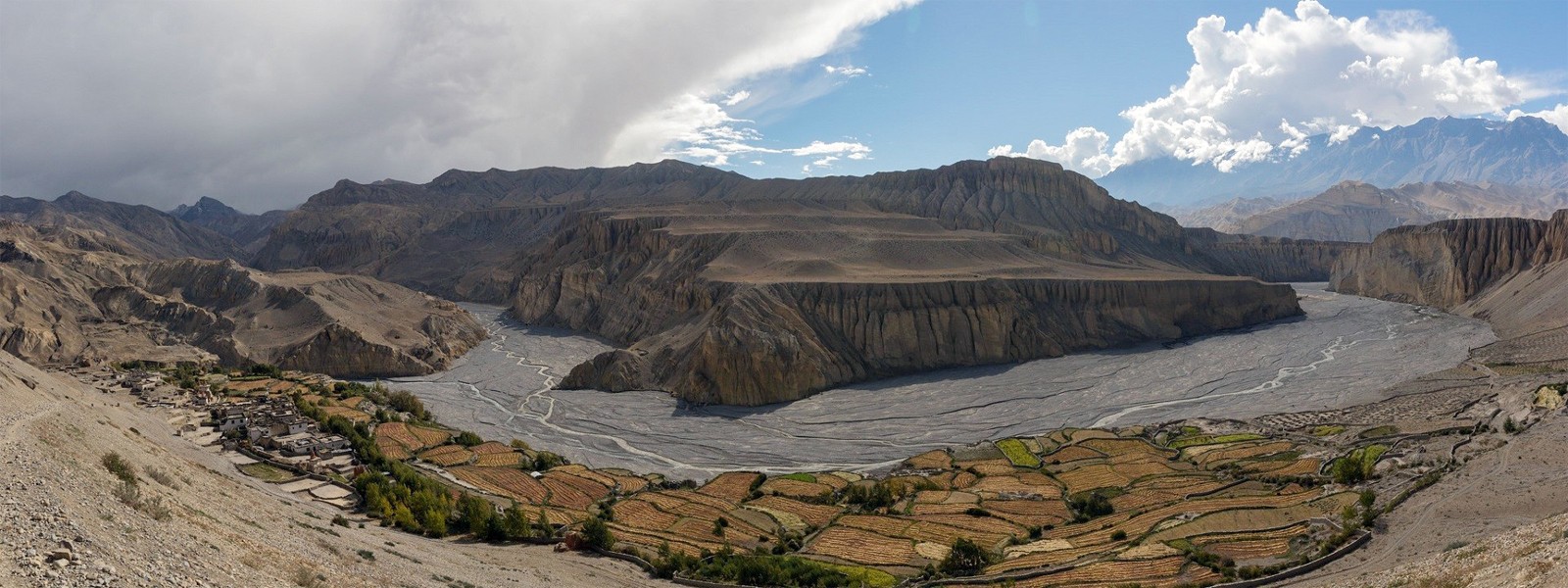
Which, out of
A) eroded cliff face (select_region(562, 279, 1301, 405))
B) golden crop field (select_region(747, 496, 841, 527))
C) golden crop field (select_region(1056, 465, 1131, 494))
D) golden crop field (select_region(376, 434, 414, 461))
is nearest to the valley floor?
eroded cliff face (select_region(562, 279, 1301, 405))

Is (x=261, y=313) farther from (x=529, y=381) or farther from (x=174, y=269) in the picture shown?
(x=529, y=381)

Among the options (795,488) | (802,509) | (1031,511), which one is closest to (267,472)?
(802,509)

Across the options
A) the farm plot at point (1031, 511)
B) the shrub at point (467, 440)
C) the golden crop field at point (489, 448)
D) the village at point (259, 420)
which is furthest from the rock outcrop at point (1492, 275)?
the village at point (259, 420)

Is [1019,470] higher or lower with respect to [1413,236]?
lower

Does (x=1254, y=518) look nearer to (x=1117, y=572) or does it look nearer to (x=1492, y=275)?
(x=1117, y=572)

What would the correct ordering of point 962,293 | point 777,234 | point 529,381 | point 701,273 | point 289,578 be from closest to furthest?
point 289,578, point 529,381, point 962,293, point 701,273, point 777,234

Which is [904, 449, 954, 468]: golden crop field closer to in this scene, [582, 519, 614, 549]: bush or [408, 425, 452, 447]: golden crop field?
[582, 519, 614, 549]: bush

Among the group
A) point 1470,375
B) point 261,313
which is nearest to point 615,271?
point 261,313
